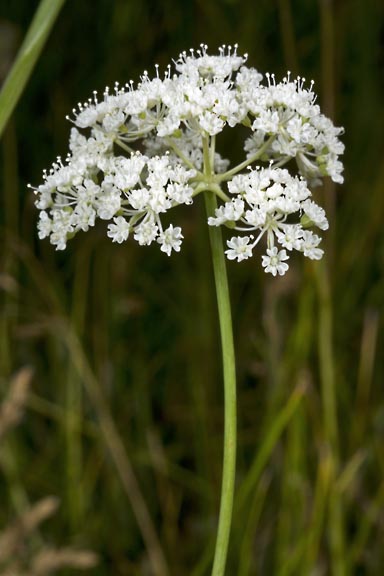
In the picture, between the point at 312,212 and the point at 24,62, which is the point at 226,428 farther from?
the point at 24,62

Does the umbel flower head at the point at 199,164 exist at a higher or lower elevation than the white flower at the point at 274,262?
higher


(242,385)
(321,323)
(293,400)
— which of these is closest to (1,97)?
(293,400)

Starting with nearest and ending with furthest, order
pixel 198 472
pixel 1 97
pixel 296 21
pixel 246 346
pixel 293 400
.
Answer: pixel 1 97 → pixel 293 400 → pixel 198 472 → pixel 246 346 → pixel 296 21

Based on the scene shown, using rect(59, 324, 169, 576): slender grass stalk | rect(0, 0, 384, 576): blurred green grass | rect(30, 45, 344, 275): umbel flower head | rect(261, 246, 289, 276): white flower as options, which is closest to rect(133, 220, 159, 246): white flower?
rect(30, 45, 344, 275): umbel flower head

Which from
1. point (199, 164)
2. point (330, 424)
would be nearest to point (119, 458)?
point (330, 424)

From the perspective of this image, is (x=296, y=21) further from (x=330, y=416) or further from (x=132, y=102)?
(x=132, y=102)

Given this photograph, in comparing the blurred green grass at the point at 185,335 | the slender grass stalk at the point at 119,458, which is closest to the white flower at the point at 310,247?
the blurred green grass at the point at 185,335

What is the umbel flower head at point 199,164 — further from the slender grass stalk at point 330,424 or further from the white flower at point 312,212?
the slender grass stalk at point 330,424
